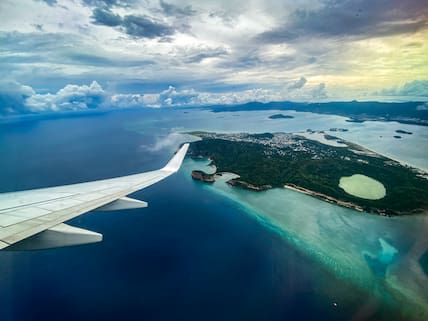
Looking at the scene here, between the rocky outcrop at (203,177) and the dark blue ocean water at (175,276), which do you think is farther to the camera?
the rocky outcrop at (203,177)

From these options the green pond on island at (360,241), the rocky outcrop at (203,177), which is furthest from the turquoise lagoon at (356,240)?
the rocky outcrop at (203,177)

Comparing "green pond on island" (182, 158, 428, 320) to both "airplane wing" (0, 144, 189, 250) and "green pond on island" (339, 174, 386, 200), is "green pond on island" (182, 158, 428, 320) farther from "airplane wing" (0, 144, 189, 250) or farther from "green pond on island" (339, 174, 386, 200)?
"airplane wing" (0, 144, 189, 250)

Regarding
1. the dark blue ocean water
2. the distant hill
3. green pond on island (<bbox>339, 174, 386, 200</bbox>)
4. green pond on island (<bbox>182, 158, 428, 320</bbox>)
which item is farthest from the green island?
the distant hill

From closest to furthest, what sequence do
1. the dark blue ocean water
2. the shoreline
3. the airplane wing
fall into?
the airplane wing, the dark blue ocean water, the shoreline

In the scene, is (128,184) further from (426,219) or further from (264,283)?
(426,219)

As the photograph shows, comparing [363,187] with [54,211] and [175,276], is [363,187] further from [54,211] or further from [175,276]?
[54,211]

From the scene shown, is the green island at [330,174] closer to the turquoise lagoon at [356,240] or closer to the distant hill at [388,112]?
the turquoise lagoon at [356,240]

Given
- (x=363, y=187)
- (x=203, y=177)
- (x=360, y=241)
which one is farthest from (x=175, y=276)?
(x=363, y=187)
